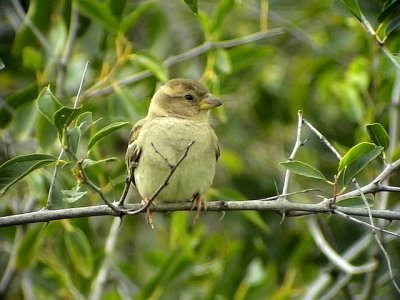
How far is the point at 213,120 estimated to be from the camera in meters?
7.42

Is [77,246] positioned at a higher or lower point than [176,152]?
lower

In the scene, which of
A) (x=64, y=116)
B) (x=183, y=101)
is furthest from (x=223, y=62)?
(x=64, y=116)

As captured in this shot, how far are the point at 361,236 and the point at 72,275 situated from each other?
87.7 inches

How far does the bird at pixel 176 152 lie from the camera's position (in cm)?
500

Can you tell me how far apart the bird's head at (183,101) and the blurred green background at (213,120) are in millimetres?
123

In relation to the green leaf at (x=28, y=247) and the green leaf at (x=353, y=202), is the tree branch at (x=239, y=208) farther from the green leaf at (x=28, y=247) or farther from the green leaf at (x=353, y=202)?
the green leaf at (x=28, y=247)

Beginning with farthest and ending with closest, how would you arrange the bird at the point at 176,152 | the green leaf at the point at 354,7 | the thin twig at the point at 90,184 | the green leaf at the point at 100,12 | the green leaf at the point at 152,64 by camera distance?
the green leaf at the point at 152,64
the green leaf at the point at 100,12
the bird at the point at 176,152
the green leaf at the point at 354,7
the thin twig at the point at 90,184

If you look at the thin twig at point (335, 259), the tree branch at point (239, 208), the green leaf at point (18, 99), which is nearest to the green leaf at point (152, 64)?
the green leaf at point (18, 99)

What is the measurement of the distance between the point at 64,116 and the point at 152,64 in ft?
6.64

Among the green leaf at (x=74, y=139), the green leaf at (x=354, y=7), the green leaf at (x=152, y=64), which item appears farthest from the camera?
the green leaf at (x=152, y=64)

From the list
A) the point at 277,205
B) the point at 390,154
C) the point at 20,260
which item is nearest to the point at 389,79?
the point at 390,154

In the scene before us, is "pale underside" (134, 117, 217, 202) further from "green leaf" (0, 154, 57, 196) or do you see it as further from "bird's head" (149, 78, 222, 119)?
"green leaf" (0, 154, 57, 196)

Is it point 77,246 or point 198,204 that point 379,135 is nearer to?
point 198,204

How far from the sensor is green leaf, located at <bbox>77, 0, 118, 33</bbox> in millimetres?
5594
